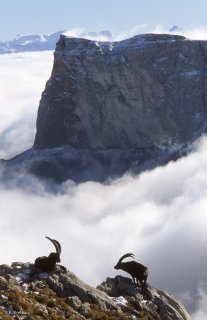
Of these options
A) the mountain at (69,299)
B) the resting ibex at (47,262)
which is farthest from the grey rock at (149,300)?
the resting ibex at (47,262)

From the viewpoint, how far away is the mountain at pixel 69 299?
153 ft

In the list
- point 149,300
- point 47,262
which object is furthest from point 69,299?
point 149,300

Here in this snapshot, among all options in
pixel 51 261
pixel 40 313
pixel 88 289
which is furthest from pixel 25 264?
pixel 40 313

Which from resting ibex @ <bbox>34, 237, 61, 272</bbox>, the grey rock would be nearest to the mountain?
the grey rock

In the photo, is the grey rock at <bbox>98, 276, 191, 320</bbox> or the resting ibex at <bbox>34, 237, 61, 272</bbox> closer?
the resting ibex at <bbox>34, 237, 61, 272</bbox>

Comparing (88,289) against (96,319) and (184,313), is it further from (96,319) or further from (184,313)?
(184,313)

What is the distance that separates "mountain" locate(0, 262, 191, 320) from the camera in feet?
153

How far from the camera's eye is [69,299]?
51.4 meters

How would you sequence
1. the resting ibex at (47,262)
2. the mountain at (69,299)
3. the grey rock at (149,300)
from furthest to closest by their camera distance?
the grey rock at (149,300), the resting ibex at (47,262), the mountain at (69,299)

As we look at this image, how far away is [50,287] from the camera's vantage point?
5241 centimetres

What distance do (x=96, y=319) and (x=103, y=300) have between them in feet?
14.2

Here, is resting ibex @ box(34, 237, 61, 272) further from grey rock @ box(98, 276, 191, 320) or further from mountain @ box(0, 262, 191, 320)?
grey rock @ box(98, 276, 191, 320)

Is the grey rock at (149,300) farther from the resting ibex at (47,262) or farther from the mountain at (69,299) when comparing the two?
the resting ibex at (47,262)

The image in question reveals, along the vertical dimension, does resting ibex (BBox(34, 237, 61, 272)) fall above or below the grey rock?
above
